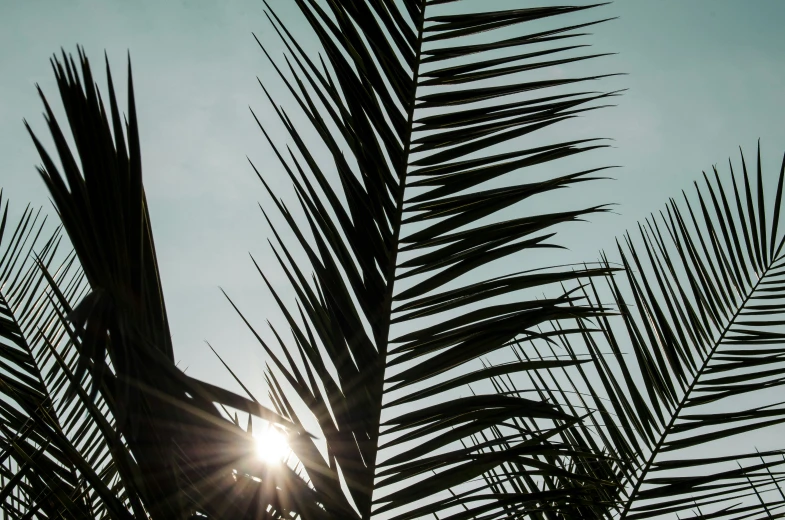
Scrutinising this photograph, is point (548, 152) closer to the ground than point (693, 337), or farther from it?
closer to the ground

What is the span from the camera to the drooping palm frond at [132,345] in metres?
0.47


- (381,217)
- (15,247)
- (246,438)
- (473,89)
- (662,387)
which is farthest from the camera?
(15,247)

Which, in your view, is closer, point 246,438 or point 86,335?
point 86,335

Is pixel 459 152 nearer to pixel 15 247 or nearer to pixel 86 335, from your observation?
pixel 86 335

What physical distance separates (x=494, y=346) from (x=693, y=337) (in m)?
0.98

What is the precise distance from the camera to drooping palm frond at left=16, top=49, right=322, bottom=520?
0.47 metres

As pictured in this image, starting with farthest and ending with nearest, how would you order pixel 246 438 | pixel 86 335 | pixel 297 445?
1. pixel 297 445
2. pixel 246 438
3. pixel 86 335

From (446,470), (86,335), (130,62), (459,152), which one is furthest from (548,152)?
(86,335)

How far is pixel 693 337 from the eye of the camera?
159 centimetres

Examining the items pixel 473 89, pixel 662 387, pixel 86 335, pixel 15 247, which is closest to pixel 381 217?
pixel 473 89

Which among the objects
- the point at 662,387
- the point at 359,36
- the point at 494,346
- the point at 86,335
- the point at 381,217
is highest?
the point at 359,36

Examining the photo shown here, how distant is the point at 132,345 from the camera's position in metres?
0.47

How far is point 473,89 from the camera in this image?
1077mm

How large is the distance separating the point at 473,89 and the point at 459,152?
0.12 m
